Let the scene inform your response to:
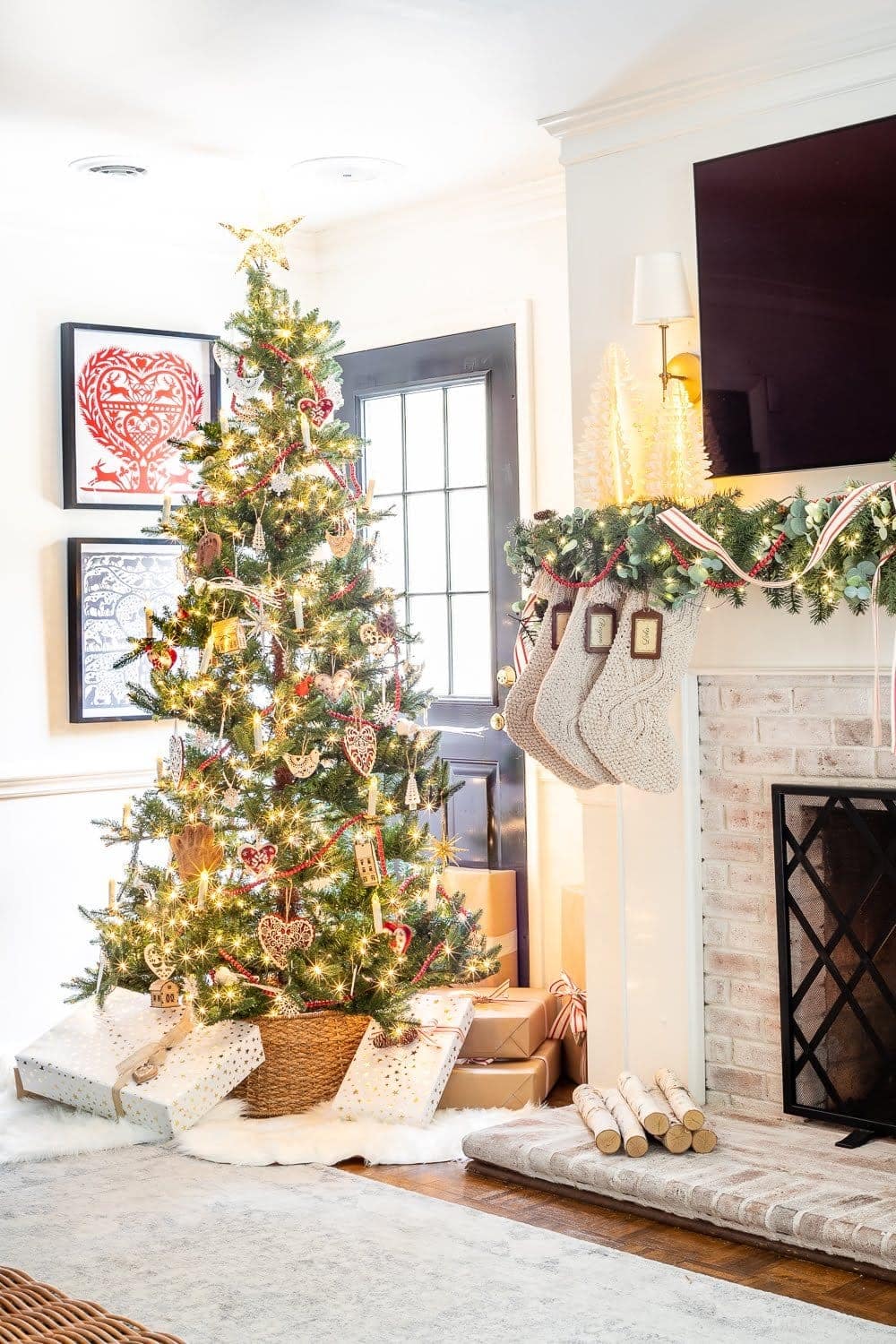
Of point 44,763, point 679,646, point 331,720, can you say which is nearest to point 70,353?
point 44,763

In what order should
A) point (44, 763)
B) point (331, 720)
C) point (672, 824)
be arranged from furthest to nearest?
point (44, 763) → point (331, 720) → point (672, 824)

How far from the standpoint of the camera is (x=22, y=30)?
3.09 metres

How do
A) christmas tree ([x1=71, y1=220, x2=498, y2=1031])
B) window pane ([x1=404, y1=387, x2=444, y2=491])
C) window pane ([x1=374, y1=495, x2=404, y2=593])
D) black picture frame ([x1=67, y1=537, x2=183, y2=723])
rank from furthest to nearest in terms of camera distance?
1. window pane ([x1=374, y1=495, x2=404, y2=593])
2. window pane ([x1=404, y1=387, x2=444, y2=491])
3. black picture frame ([x1=67, y1=537, x2=183, y2=723])
4. christmas tree ([x1=71, y1=220, x2=498, y2=1031])

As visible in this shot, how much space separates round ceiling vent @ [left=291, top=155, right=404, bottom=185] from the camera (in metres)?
4.09

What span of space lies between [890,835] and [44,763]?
2517mm

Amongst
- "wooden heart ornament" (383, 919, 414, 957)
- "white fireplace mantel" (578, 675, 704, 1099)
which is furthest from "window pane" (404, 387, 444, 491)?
"wooden heart ornament" (383, 919, 414, 957)

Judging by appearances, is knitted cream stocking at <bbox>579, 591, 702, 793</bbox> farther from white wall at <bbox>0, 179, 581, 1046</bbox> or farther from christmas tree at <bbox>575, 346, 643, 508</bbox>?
white wall at <bbox>0, 179, 581, 1046</bbox>

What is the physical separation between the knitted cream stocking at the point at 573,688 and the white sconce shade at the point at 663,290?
2.10 ft

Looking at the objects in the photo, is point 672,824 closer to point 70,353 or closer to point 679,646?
point 679,646

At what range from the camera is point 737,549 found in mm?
3121

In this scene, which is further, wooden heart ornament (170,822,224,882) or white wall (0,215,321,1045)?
white wall (0,215,321,1045)

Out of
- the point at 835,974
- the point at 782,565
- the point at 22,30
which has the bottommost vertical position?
the point at 835,974

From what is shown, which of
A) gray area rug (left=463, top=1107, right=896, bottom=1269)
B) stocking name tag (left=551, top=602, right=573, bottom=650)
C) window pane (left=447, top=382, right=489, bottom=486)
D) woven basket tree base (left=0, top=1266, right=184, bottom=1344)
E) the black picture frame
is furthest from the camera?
window pane (left=447, top=382, right=489, bottom=486)

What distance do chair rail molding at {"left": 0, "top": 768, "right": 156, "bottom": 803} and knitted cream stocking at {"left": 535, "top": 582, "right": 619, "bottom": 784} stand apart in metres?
1.76
